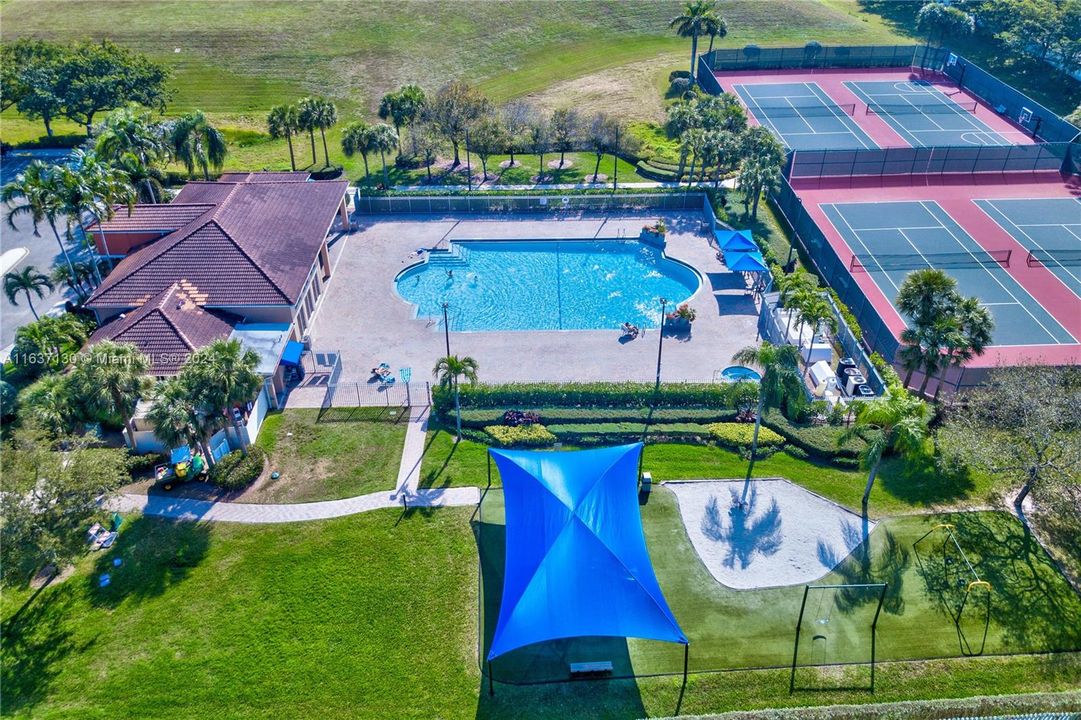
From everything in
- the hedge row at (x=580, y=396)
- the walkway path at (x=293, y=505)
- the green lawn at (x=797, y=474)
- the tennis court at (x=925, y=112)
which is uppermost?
the tennis court at (x=925, y=112)

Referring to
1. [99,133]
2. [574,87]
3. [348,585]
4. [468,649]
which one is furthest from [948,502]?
[574,87]

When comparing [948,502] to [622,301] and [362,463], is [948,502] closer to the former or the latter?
[622,301]

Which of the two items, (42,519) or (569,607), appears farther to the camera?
(42,519)

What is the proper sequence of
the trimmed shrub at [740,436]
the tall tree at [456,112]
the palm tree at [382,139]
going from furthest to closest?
the tall tree at [456,112]
the palm tree at [382,139]
the trimmed shrub at [740,436]

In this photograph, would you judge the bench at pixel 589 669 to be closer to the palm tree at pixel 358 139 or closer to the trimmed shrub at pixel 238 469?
the trimmed shrub at pixel 238 469

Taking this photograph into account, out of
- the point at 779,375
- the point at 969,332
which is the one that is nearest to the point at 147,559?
the point at 779,375

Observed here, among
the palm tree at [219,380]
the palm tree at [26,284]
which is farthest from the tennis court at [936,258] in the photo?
the palm tree at [26,284]
